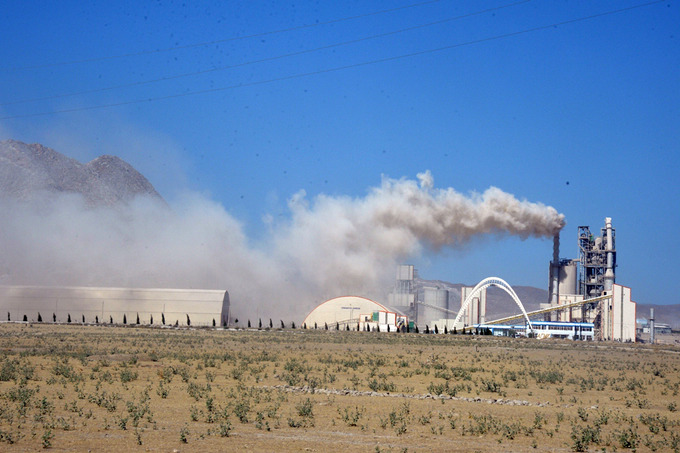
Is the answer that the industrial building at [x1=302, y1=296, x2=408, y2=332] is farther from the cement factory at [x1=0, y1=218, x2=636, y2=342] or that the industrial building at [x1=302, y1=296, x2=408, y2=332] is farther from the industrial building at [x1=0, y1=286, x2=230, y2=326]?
the industrial building at [x1=0, y1=286, x2=230, y2=326]

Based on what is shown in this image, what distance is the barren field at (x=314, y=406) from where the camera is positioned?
16.7 metres

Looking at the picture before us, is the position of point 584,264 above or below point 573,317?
above

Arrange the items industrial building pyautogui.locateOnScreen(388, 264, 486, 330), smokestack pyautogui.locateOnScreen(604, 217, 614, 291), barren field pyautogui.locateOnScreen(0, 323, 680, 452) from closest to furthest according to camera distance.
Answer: barren field pyautogui.locateOnScreen(0, 323, 680, 452), smokestack pyautogui.locateOnScreen(604, 217, 614, 291), industrial building pyautogui.locateOnScreen(388, 264, 486, 330)

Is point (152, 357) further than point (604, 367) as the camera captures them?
No

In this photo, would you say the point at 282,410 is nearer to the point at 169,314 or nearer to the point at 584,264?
the point at 169,314

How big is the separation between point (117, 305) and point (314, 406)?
86.0 meters

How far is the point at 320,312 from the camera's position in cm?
10975

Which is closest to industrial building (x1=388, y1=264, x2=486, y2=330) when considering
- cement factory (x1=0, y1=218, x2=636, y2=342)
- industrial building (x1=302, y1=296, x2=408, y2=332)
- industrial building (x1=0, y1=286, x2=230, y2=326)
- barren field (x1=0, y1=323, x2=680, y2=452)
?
cement factory (x1=0, y1=218, x2=636, y2=342)

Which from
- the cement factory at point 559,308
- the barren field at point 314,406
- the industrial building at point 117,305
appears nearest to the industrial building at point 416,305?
the cement factory at point 559,308

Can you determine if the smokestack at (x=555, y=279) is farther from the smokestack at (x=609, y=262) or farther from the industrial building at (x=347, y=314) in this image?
the industrial building at (x=347, y=314)


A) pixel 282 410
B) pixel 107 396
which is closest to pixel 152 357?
pixel 107 396

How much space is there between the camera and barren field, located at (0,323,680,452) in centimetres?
1673

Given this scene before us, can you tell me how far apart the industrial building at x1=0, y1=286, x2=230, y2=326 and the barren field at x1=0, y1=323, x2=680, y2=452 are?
6079cm

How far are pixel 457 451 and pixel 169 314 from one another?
3549 inches
